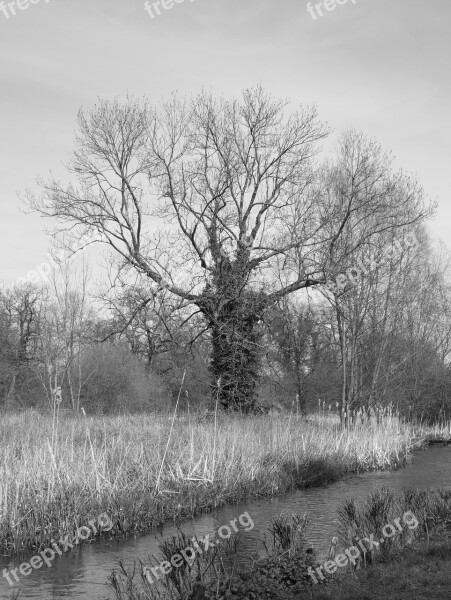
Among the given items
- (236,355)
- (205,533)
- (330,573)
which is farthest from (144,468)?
(236,355)

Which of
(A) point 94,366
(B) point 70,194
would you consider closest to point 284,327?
(A) point 94,366

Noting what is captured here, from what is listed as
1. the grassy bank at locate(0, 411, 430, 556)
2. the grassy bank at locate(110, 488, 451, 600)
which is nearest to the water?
the grassy bank at locate(0, 411, 430, 556)

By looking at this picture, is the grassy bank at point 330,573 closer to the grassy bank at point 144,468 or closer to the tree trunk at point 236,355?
the grassy bank at point 144,468

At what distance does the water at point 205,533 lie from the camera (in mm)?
7145

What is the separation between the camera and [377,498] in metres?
8.54

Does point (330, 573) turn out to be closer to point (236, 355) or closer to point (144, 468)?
point (144, 468)

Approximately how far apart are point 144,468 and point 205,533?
1.83 metres

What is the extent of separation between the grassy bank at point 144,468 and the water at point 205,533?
37cm

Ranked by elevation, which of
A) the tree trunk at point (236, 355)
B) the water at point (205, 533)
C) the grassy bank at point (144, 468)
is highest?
the tree trunk at point (236, 355)

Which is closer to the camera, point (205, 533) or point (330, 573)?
point (330, 573)

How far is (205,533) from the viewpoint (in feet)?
31.3

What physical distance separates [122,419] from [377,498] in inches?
365

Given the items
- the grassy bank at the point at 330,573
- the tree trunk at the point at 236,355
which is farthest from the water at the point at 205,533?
the tree trunk at the point at 236,355

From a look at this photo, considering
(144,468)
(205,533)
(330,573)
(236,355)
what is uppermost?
(236,355)
